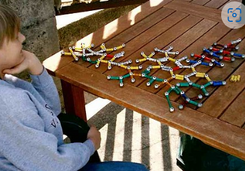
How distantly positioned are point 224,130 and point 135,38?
2.81 ft

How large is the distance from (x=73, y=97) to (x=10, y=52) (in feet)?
2.00

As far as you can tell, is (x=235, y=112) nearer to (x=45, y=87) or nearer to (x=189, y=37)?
(x=189, y=37)

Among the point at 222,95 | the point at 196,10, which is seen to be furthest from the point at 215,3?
the point at 222,95

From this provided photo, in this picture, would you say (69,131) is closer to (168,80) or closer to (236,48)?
(168,80)

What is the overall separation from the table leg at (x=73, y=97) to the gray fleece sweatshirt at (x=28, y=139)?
449 mm

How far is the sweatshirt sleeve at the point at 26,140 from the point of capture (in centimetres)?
135

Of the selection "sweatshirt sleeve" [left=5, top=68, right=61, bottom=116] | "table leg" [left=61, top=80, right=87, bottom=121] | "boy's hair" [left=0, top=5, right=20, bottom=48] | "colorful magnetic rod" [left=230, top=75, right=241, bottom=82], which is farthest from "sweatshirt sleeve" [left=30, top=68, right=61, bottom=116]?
"colorful magnetic rod" [left=230, top=75, right=241, bottom=82]

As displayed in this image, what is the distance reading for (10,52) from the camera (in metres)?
1.50

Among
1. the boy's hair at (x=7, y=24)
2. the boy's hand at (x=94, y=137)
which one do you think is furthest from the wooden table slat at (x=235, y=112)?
the boy's hair at (x=7, y=24)

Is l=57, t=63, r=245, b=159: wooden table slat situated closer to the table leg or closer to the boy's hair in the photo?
the table leg

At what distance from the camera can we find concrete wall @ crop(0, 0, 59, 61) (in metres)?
2.53

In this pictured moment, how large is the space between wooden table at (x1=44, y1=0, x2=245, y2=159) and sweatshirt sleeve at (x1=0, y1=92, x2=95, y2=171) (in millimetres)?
393

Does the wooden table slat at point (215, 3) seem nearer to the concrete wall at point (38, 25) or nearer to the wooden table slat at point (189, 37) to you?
the wooden table slat at point (189, 37)

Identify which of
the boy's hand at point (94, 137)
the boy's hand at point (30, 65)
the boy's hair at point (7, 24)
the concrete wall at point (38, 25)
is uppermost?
the boy's hair at point (7, 24)
